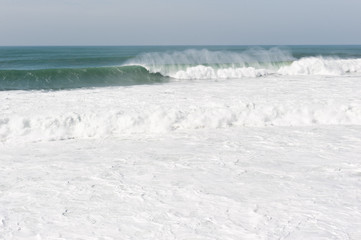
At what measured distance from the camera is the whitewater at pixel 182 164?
3.23 m

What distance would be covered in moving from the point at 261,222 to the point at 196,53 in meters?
16.8

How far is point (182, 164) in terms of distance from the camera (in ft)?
15.6

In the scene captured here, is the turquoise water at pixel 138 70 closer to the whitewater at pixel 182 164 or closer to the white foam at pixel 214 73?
the white foam at pixel 214 73

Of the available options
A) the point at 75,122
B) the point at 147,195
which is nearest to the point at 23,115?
A: the point at 75,122

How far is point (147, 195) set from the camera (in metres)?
3.82

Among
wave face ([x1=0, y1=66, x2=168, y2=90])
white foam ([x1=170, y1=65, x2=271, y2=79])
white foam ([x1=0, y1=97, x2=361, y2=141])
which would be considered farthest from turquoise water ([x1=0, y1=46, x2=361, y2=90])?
white foam ([x1=0, y1=97, x2=361, y2=141])

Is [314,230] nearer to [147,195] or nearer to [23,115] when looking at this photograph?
[147,195]

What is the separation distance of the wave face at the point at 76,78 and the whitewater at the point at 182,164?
13.6 feet

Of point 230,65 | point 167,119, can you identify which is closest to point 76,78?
point 230,65

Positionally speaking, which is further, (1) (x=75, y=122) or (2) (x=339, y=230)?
(1) (x=75, y=122)

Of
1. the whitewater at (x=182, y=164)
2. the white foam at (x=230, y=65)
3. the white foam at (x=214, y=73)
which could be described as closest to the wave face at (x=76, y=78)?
the white foam at (x=214, y=73)

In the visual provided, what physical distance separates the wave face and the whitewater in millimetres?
4146

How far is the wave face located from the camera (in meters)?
13.3

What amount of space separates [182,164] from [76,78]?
34.9 ft
